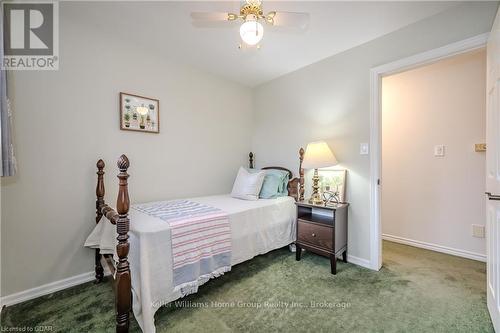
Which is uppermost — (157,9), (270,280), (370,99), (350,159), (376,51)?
(157,9)

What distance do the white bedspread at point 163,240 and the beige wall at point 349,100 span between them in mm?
794

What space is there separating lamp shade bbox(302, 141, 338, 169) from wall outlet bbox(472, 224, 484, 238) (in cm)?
173

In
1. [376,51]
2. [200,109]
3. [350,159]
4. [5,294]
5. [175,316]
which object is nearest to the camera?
[175,316]

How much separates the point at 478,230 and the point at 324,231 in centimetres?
178

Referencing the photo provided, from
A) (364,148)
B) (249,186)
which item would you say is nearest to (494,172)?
(364,148)

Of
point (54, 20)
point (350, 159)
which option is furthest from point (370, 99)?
point (54, 20)

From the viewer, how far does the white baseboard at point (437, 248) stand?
2.50 metres

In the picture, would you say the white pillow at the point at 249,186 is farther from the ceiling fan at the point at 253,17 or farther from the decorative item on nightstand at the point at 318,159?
the ceiling fan at the point at 253,17

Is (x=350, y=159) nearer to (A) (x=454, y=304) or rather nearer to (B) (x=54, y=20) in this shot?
(A) (x=454, y=304)

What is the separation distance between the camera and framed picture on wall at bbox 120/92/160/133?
2.41 meters

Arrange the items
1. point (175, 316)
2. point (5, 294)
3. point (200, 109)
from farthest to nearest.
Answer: point (200, 109)
point (5, 294)
point (175, 316)

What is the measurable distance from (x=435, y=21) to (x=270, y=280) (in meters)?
2.81

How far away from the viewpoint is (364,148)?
243 cm

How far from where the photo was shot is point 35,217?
75.2 inches
